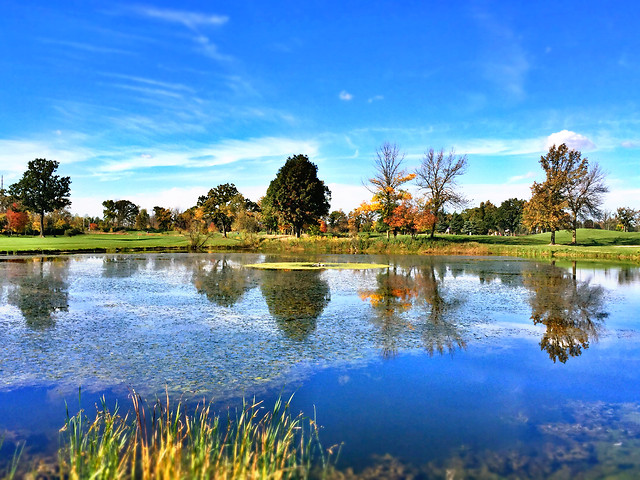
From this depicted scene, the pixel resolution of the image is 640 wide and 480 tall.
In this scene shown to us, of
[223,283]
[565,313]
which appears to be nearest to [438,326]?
[565,313]

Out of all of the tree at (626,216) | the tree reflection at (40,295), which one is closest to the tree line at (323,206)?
the tree at (626,216)

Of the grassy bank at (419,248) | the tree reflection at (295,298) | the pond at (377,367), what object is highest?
the grassy bank at (419,248)

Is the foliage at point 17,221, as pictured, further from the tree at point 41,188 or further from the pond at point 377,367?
the pond at point 377,367

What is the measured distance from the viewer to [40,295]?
13781 millimetres

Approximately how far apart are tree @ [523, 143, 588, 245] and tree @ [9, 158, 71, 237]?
64.3 metres

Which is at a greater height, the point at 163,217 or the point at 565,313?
the point at 163,217

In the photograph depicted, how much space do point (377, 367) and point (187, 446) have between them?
3.43 meters

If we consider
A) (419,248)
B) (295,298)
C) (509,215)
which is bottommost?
(295,298)

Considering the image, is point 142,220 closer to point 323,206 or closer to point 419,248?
point 323,206

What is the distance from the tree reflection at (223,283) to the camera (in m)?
13.8

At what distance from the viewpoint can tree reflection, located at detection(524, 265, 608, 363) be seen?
859 centimetres

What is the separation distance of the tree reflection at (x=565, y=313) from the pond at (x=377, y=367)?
70mm

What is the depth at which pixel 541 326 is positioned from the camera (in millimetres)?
10227

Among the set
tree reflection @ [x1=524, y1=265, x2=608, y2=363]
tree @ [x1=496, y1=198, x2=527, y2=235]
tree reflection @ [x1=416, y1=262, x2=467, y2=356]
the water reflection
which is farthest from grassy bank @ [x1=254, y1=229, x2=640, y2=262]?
tree @ [x1=496, y1=198, x2=527, y2=235]
